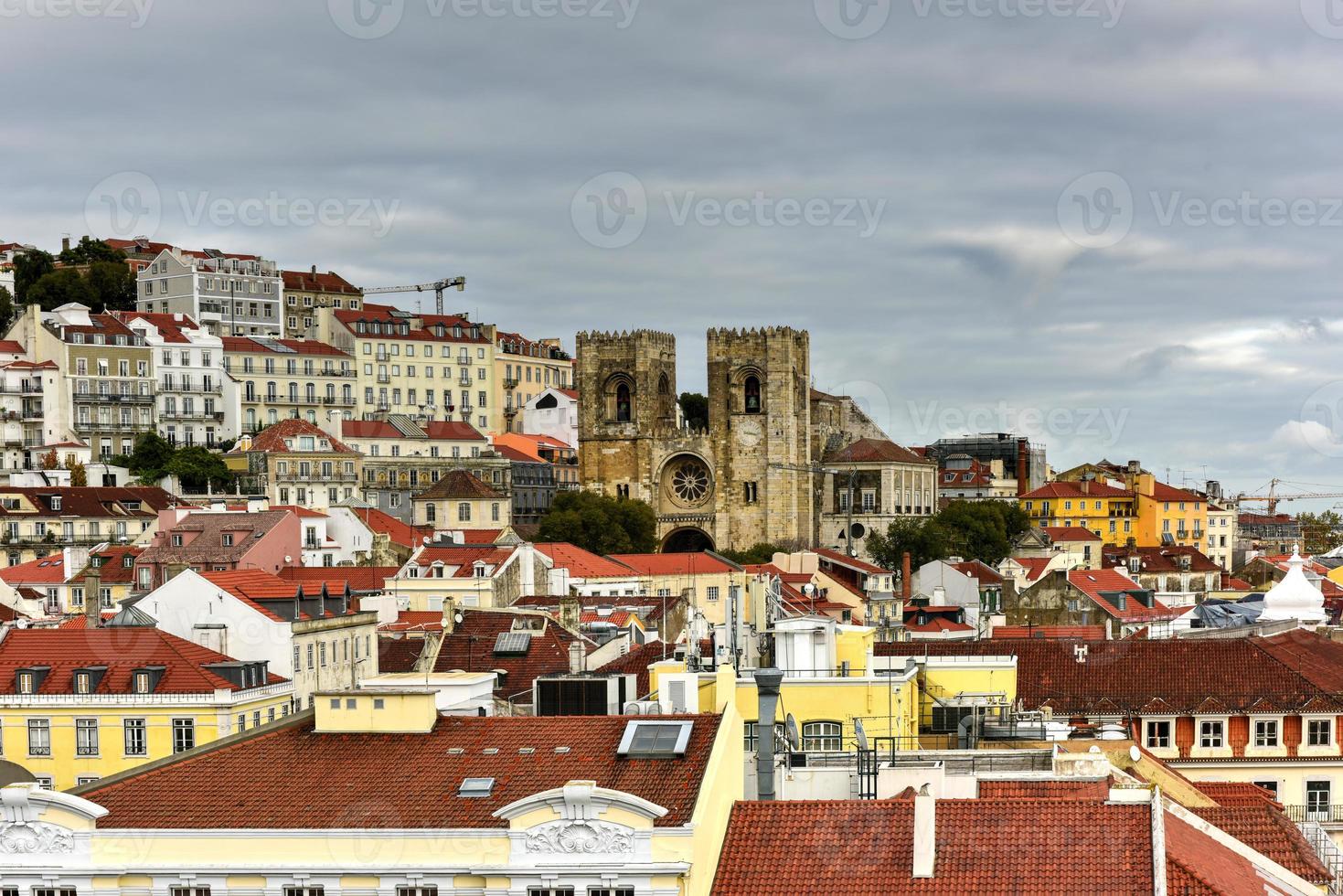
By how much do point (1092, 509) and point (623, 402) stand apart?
39786 millimetres

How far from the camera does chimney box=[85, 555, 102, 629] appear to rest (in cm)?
4964

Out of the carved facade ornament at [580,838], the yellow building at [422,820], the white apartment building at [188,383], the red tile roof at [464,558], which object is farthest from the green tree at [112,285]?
the carved facade ornament at [580,838]

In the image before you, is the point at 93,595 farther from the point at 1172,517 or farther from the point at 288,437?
the point at 1172,517

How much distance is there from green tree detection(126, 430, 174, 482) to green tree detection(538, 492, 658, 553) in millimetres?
22284

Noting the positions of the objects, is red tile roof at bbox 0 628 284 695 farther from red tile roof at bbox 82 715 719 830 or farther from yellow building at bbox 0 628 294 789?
red tile roof at bbox 82 715 719 830

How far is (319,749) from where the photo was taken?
A: 2275 cm

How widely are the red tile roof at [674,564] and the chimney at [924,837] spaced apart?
73153 mm

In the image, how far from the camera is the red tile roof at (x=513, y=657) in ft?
134

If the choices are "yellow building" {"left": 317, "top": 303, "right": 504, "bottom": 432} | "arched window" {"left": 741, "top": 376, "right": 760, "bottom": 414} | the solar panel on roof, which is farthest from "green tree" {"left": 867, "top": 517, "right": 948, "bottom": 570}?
the solar panel on roof

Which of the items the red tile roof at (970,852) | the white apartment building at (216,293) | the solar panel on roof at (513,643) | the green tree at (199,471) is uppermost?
the white apartment building at (216,293)

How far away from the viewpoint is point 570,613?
57.1 metres

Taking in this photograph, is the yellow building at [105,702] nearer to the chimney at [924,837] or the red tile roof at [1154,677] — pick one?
the red tile roof at [1154,677]

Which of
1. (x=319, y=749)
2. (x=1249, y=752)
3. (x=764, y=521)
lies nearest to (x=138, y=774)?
(x=319, y=749)

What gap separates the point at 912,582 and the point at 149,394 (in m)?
49.6
